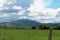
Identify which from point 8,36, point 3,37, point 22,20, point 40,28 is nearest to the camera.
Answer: point 40,28

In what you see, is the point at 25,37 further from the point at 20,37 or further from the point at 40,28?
the point at 40,28

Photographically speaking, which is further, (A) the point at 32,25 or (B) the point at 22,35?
(B) the point at 22,35

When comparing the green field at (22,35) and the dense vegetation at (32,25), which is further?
the green field at (22,35)

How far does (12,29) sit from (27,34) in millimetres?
922

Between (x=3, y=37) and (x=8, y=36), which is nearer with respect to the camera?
(x=3, y=37)

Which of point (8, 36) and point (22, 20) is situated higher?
point (22, 20)

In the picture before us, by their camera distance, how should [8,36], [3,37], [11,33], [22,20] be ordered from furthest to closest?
[22,20], [11,33], [8,36], [3,37]

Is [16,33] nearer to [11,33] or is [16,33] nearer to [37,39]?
[11,33]

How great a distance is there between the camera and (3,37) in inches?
334

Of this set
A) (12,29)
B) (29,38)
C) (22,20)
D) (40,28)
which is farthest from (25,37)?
(22,20)

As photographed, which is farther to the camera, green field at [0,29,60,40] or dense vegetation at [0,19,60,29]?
green field at [0,29,60,40]

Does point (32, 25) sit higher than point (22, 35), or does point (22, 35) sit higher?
point (32, 25)

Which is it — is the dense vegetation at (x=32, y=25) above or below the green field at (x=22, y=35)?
above

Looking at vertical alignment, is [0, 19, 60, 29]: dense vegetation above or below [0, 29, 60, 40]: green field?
above
